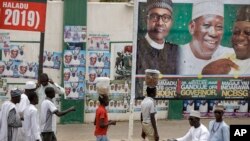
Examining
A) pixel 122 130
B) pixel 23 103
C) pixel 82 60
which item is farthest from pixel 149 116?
A: pixel 82 60

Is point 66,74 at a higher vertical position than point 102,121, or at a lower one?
higher

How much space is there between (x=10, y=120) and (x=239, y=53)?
554cm

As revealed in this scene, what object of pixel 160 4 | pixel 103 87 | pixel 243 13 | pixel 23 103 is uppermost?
pixel 160 4

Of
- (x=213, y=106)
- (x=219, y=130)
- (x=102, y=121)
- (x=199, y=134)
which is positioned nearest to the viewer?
(x=199, y=134)

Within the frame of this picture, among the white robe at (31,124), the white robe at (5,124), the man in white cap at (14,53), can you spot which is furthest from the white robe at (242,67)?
the white robe at (5,124)

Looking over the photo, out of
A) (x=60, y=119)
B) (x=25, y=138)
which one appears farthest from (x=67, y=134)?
(x=25, y=138)

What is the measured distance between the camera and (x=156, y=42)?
14211 millimetres

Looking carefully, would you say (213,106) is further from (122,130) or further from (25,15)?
(25,15)

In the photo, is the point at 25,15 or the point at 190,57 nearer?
the point at 25,15

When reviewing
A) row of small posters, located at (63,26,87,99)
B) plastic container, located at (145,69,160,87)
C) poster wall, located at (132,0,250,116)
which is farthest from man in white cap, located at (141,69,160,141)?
row of small posters, located at (63,26,87,99)

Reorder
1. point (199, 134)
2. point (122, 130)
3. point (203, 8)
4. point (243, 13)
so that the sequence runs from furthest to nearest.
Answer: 1. point (122, 130)
2. point (243, 13)
3. point (203, 8)
4. point (199, 134)

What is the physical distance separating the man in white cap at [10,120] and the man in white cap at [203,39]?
14.5ft

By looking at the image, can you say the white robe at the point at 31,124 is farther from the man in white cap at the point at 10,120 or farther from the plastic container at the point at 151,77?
the plastic container at the point at 151,77

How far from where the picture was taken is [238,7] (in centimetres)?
1451
